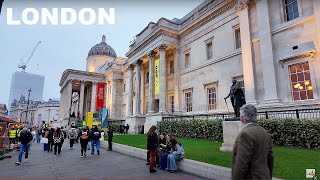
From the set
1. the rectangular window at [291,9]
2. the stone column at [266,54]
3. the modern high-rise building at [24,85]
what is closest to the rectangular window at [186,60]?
the stone column at [266,54]

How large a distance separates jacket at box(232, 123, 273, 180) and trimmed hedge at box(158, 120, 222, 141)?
11434 millimetres

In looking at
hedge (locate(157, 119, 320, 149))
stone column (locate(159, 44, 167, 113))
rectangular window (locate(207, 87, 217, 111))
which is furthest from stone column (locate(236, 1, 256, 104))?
stone column (locate(159, 44, 167, 113))

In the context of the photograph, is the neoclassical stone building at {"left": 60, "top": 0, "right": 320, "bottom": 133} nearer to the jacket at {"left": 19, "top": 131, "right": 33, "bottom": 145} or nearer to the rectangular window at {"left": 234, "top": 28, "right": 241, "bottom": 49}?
the rectangular window at {"left": 234, "top": 28, "right": 241, "bottom": 49}

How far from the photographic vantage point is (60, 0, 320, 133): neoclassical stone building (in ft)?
45.2

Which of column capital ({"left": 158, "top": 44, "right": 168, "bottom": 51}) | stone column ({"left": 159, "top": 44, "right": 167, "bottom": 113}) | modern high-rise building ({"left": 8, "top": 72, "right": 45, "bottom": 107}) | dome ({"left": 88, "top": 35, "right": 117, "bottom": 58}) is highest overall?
modern high-rise building ({"left": 8, "top": 72, "right": 45, "bottom": 107})

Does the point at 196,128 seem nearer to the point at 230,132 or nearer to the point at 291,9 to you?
the point at 230,132

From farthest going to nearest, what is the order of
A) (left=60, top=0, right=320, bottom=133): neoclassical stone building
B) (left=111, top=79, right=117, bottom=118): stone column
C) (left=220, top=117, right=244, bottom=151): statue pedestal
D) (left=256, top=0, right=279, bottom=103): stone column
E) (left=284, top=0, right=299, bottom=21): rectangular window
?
1. (left=111, top=79, right=117, bottom=118): stone column
2. (left=256, top=0, right=279, bottom=103): stone column
3. (left=284, top=0, right=299, bottom=21): rectangular window
4. (left=60, top=0, right=320, bottom=133): neoclassical stone building
5. (left=220, top=117, right=244, bottom=151): statue pedestal

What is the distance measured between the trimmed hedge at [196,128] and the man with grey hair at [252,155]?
1142cm

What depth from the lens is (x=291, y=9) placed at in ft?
48.7

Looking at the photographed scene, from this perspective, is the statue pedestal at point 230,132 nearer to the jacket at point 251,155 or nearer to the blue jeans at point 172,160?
the blue jeans at point 172,160

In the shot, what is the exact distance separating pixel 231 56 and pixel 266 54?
397 cm

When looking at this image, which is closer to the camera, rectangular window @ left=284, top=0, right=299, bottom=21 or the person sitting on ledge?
the person sitting on ledge

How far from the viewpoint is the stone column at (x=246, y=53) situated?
53.3 ft

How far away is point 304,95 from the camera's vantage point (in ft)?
44.7
